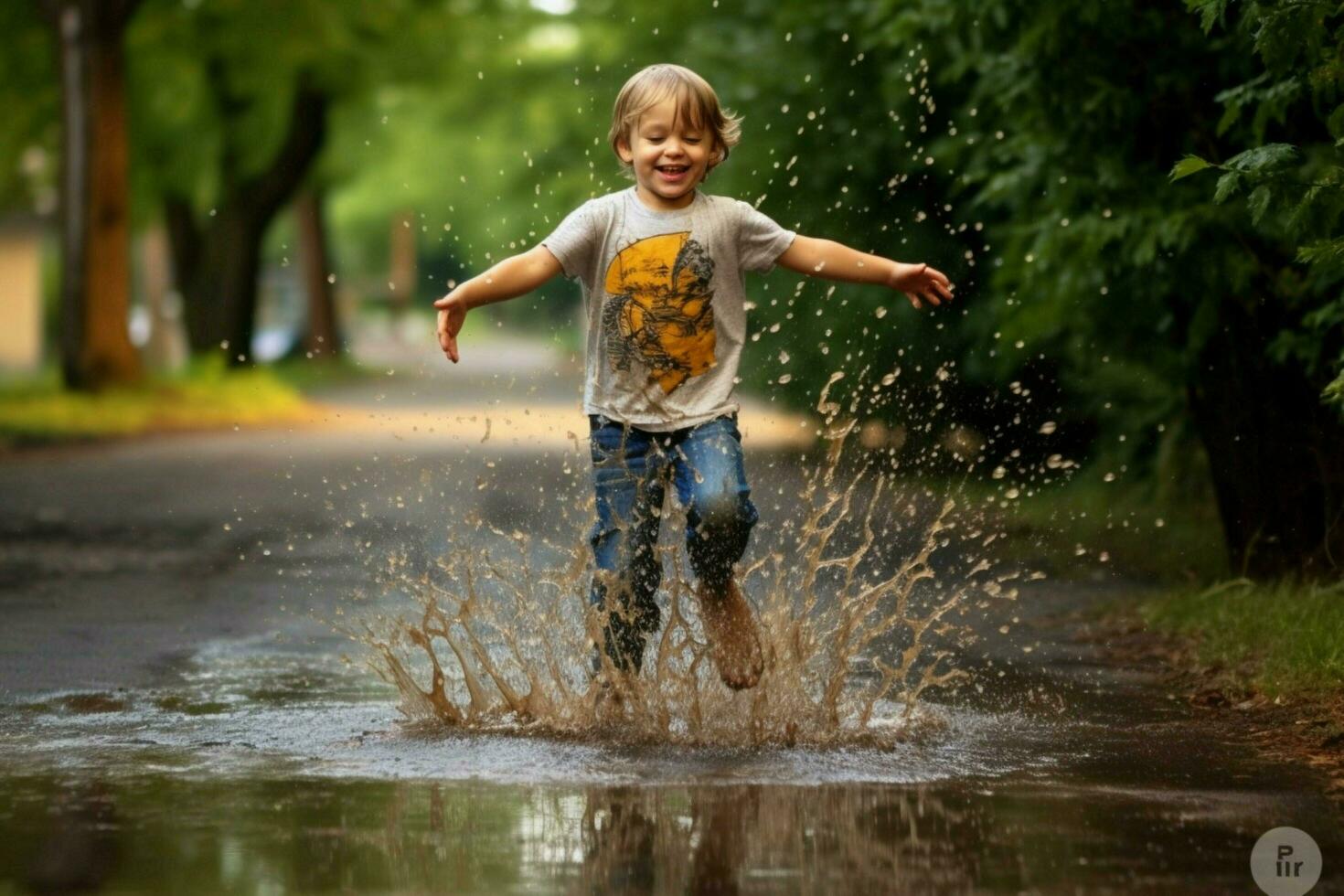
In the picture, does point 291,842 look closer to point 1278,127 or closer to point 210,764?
point 210,764

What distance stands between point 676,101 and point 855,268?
28.7 inches

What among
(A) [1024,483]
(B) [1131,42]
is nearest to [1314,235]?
(B) [1131,42]

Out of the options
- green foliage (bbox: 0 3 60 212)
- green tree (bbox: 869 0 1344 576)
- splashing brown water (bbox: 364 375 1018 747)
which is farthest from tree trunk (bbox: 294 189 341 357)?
splashing brown water (bbox: 364 375 1018 747)

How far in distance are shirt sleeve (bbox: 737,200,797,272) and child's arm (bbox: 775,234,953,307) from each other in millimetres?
36

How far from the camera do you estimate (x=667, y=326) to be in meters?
6.45

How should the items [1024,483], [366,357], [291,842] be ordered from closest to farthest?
[291,842]
[1024,483]
[366,357]

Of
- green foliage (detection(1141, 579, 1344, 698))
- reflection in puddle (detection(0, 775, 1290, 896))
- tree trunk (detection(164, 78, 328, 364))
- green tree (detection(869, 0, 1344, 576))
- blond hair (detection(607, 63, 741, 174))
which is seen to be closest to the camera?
reflection in puddle (detection(0, 775, 1290, 896))

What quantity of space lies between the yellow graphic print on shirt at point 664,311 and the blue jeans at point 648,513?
0.19 m

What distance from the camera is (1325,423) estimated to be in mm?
9188

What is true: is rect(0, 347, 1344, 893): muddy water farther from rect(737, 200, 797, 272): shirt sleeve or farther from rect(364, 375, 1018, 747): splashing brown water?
rect(737, 200, 797, 272): shirt sleeve

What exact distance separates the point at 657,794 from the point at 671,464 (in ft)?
4.54

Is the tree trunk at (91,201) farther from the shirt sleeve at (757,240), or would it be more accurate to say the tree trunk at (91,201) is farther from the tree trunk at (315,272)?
the shirt sleeve at (757,240)

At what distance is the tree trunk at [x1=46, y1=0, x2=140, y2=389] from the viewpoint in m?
27.2

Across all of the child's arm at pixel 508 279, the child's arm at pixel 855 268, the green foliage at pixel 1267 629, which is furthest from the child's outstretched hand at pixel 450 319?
the green foliage at pixel 1267 629
